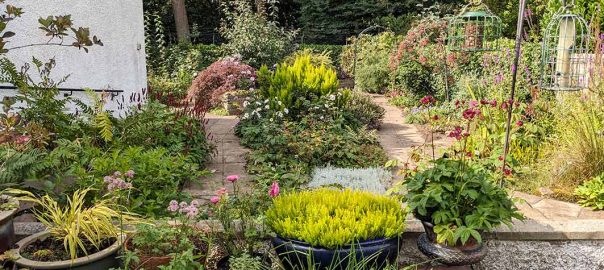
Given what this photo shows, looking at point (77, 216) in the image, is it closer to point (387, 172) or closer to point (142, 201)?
point (142, 201)

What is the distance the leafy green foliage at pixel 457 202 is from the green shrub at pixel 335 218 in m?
0.19

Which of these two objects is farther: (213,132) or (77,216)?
(213,132)

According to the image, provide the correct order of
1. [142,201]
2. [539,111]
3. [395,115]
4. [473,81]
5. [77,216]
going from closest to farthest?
1. [77,216]
2. [142,201]
3. [539,111]
4. [473,81]
5. [395,115]

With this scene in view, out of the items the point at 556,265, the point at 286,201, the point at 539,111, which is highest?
the point at 539,111

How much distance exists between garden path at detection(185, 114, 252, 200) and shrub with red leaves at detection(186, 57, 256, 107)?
22.5 inches

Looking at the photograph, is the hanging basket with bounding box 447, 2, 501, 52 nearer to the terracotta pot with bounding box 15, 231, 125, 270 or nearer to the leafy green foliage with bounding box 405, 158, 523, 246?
the leafy green foliage with bounding box 405, 158, 523, 246

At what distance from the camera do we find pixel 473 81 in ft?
27.9

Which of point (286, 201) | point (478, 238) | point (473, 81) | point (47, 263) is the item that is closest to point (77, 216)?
point (47, 263)

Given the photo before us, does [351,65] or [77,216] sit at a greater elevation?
[351,65]

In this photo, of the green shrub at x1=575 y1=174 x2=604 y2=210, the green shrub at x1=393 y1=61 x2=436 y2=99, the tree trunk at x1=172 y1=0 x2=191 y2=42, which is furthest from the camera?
the tree trunk at x1=172 y1=0 x2=191 y2=42

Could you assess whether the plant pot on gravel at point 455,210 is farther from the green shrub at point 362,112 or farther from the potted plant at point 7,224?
the green shrub at point 362,112

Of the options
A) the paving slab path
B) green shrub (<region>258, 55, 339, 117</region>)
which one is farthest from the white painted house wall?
the paving slab path

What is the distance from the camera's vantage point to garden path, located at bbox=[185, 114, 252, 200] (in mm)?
5083

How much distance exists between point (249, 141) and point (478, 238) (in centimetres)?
408
